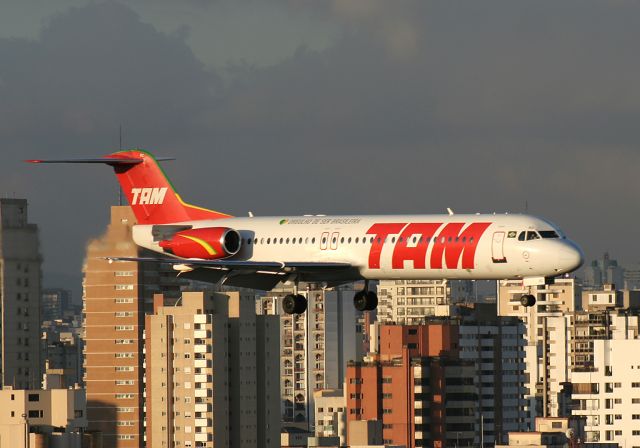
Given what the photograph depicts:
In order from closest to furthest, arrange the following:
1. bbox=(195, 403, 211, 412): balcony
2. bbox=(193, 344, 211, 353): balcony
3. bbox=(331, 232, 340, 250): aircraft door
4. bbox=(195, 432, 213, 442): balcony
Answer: bbox=(331, 232, 340, 250): aircraft door < bbox=(195, 432, 213, 442): balcony < bbox=(195, 403, 211, 412): balcony < bbox=(193, 344, 211, 353): balcony

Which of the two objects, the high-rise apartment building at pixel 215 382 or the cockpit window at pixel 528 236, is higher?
the cockpit window at pixel 528 236

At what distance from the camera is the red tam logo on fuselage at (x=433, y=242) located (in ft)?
285

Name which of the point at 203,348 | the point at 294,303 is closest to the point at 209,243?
the point at 294,303

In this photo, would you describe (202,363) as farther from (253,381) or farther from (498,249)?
(498,249)

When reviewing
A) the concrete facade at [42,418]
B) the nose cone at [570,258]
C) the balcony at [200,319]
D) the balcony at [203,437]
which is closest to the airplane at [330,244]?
the nose cone at [570,258]

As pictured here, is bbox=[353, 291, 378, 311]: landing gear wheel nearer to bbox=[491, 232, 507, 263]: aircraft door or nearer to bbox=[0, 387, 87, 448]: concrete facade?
bbox=[491, 232, 507, 263]: aircraft door

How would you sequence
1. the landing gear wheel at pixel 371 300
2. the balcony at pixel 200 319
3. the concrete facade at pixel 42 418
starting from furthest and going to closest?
the balcony at pixel 200 319 → the concrete facade at pixel 42 418 → the landing gear wheel at pixel 371 300

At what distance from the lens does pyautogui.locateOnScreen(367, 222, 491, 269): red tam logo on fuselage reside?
87.0m

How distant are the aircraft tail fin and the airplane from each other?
0.16ft

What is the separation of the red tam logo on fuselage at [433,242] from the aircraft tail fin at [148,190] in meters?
12.9

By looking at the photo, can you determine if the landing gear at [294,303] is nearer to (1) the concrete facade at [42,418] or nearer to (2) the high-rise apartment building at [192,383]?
(1) the concrete facade at [42,418]

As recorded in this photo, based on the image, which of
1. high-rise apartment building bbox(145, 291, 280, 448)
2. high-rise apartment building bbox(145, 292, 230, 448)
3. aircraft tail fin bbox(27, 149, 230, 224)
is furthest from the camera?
high-rise apartment building bbox(145, 292, 230, 448)

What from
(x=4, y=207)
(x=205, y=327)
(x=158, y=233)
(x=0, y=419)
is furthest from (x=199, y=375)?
(x=158, y=233)

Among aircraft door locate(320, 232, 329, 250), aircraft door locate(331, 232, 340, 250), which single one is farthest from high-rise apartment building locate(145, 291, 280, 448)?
aircraft door locate(331, 232, 340, 250)
